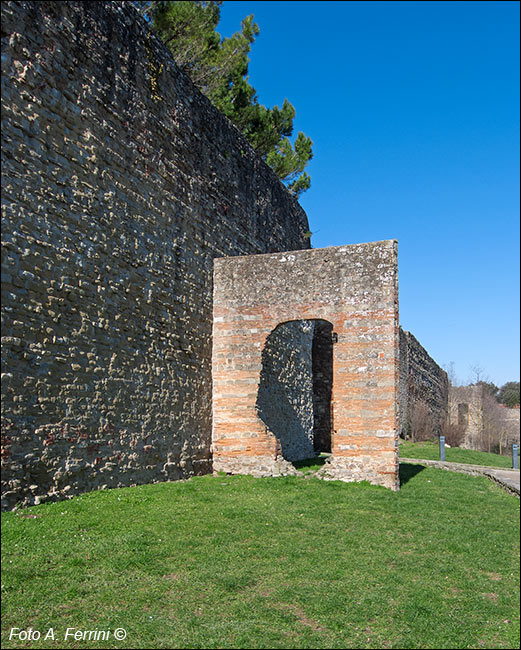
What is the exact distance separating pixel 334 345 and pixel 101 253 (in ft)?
13.9

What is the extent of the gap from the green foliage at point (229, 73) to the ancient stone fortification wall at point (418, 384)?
769cm

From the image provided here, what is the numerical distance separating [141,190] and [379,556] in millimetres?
5941

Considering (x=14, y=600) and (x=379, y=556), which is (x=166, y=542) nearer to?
(x=14, y=600)

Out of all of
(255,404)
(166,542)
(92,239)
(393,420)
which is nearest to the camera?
(166,542)

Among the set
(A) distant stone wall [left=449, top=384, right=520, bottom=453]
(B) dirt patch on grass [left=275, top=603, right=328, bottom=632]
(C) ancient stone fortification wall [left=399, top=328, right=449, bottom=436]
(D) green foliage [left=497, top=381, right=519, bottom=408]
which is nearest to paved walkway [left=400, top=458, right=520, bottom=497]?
(B) dirt patch on grass [left=275, top=603, right=328, bottom=632]

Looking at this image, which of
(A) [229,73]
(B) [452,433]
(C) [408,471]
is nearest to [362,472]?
(C) [408,471]

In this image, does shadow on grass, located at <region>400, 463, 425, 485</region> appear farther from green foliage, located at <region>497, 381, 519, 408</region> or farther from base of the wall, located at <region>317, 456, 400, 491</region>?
green foliage, located at <region>497, 381, 519, 408</region>

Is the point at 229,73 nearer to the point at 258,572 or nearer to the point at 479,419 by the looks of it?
the point at 258,572

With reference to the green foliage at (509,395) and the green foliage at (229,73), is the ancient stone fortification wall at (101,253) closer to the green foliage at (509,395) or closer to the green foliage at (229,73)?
the green foliage at (229,73)

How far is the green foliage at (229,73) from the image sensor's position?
17609 millimetres

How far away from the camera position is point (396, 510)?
784 centimetres

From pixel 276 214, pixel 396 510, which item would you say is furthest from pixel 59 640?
pixel 276 214

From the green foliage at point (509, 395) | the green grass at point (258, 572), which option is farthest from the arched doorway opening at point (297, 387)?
the green foliage at point (509, 395)

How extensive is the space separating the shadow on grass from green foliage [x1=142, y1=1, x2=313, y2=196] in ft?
39.8
